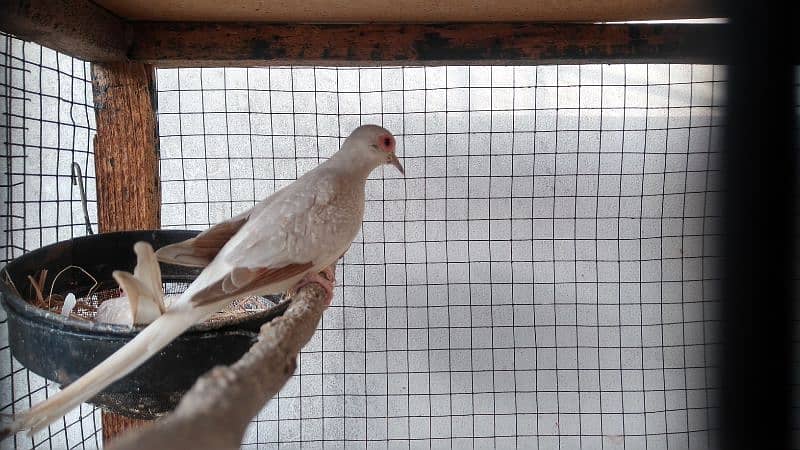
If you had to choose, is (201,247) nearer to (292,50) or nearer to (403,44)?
(292,50)

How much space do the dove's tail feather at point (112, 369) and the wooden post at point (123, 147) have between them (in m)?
0.66

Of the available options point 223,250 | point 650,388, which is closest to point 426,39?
point 223,250

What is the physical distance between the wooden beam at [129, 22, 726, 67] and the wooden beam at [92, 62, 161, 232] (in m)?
0.07

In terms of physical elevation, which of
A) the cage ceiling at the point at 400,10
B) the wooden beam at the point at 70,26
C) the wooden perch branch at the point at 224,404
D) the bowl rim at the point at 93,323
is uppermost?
the cage ceiling at the point at 400,10

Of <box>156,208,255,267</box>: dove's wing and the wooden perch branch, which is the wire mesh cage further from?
the wooden perch branch

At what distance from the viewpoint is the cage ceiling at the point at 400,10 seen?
1146 millimetres

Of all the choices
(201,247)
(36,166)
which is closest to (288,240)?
(201,247)

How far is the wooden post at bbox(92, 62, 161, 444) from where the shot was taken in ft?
4.21

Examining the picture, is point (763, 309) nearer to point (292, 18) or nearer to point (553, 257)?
point (292, 18)

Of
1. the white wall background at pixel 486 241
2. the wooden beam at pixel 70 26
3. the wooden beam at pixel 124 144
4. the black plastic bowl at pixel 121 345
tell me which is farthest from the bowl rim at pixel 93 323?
the white wall background at pixel 486 241

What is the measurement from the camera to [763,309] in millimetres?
283

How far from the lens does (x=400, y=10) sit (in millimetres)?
1201

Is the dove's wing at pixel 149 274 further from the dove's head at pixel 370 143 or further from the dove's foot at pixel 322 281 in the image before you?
the dove's head at pixel 370 143

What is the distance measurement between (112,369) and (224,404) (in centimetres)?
44
